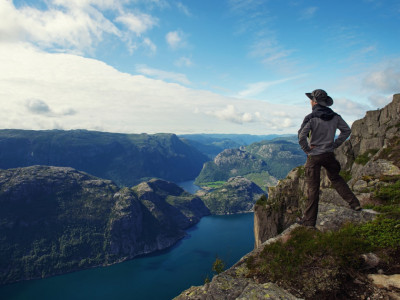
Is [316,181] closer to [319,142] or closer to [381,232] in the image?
[319,142]

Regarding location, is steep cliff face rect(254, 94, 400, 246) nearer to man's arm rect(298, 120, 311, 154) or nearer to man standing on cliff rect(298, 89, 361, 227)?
man standing on cliff rect(298, 89, 361, 227)

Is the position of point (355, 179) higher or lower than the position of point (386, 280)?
higher

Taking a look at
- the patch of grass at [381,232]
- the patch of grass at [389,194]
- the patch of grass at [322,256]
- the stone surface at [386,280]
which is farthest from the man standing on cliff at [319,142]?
the stone surface at [386,280]

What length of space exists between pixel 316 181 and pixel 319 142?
2.12m

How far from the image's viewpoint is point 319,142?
11586 millimetres

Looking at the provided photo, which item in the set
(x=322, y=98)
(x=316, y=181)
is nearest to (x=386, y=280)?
(x=316, y=181)

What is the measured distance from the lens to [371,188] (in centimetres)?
1670

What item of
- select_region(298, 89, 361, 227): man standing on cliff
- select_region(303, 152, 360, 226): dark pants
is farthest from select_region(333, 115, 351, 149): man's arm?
select_region(303, 152, 360, 226): dark pants

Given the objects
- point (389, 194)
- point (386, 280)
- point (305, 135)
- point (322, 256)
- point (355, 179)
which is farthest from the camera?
point (355, 179)

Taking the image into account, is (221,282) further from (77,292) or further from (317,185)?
(77,292)

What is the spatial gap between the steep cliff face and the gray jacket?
3.87m

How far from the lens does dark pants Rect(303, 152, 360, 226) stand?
39.0 ft

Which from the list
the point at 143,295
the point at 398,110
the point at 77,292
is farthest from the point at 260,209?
the point at 77,292

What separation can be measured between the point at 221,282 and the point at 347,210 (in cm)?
794
